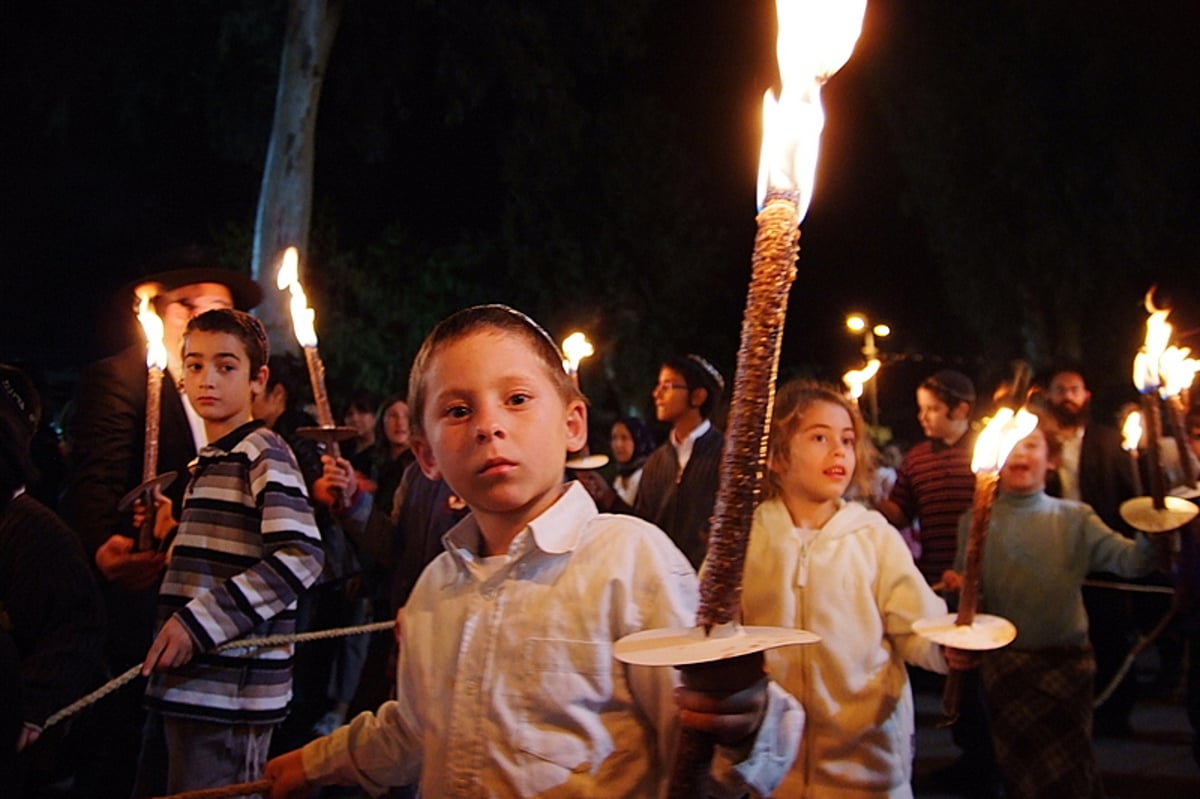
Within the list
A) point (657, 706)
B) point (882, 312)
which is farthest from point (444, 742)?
point (882, 312)

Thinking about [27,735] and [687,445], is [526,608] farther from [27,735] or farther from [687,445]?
[687,445]

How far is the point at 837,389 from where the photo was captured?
4152 millimetres

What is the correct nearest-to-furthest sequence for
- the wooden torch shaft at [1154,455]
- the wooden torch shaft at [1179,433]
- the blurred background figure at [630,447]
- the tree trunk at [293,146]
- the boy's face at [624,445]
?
the wooden torch shaft at [1154,455], the wooden torch shaft at [1179,433], the blurred background figure at [630,447], the boy's face at [624,445], the tree trunk at [293,146]

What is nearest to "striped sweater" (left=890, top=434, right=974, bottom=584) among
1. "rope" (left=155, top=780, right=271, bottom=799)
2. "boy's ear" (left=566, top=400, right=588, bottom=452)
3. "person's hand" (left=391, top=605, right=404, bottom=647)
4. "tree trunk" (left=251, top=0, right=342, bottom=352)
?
"person's hand" (left=391, top=605, right=404, bottom=647)

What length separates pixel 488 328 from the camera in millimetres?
2402

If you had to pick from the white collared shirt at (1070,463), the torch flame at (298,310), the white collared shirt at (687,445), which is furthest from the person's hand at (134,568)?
the white collared shirt at (1070,463)

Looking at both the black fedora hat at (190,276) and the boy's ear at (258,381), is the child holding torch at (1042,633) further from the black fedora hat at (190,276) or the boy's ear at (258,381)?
the black fedora hat at (190,276)

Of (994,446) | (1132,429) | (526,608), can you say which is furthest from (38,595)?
(1132,429)

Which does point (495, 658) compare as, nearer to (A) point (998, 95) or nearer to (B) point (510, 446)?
(B) point (510, 446)

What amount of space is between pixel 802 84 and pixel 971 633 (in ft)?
5.57

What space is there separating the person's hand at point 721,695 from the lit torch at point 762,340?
1.4 inches

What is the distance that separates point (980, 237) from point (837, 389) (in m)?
22.9

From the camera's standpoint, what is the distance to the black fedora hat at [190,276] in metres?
5.08

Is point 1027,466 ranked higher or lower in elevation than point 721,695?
higher
